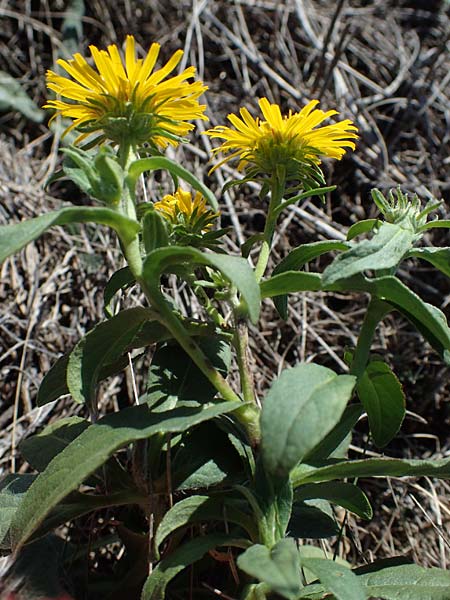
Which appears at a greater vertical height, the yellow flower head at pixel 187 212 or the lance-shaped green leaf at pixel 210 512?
the yellow flower head at pixel 187 212

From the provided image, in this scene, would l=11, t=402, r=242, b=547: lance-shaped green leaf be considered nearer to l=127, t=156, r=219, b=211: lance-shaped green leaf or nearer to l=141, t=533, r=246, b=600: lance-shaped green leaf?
l=141, t=533, r=246, b=600: lance-shaped green leaf

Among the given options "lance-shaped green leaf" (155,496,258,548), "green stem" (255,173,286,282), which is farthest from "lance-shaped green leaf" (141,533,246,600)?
"green stem" (255,173,286,282)

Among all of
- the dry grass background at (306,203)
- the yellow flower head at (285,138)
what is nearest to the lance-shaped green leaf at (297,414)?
the yellow flower head at (285,138)

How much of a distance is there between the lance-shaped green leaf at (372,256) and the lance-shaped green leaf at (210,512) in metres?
0.43

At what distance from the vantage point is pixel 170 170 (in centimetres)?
114

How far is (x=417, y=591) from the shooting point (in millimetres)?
1104

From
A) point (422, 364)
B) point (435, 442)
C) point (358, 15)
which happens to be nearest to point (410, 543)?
point (435, 442)

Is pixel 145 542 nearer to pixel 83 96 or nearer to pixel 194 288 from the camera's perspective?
pixel 194 288

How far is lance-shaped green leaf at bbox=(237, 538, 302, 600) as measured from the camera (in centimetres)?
88

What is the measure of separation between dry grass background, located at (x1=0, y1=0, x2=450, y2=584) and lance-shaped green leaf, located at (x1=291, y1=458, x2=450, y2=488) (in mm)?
474

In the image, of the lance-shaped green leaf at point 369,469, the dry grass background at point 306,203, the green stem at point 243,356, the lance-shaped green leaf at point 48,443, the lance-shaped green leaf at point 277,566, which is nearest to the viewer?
the lance-shaped green leaf at point 277,566

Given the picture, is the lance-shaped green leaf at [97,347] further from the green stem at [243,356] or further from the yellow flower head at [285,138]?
the yellow flower head at [285,138]

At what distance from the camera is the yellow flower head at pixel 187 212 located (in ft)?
4.41

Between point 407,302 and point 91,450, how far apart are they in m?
0.56
